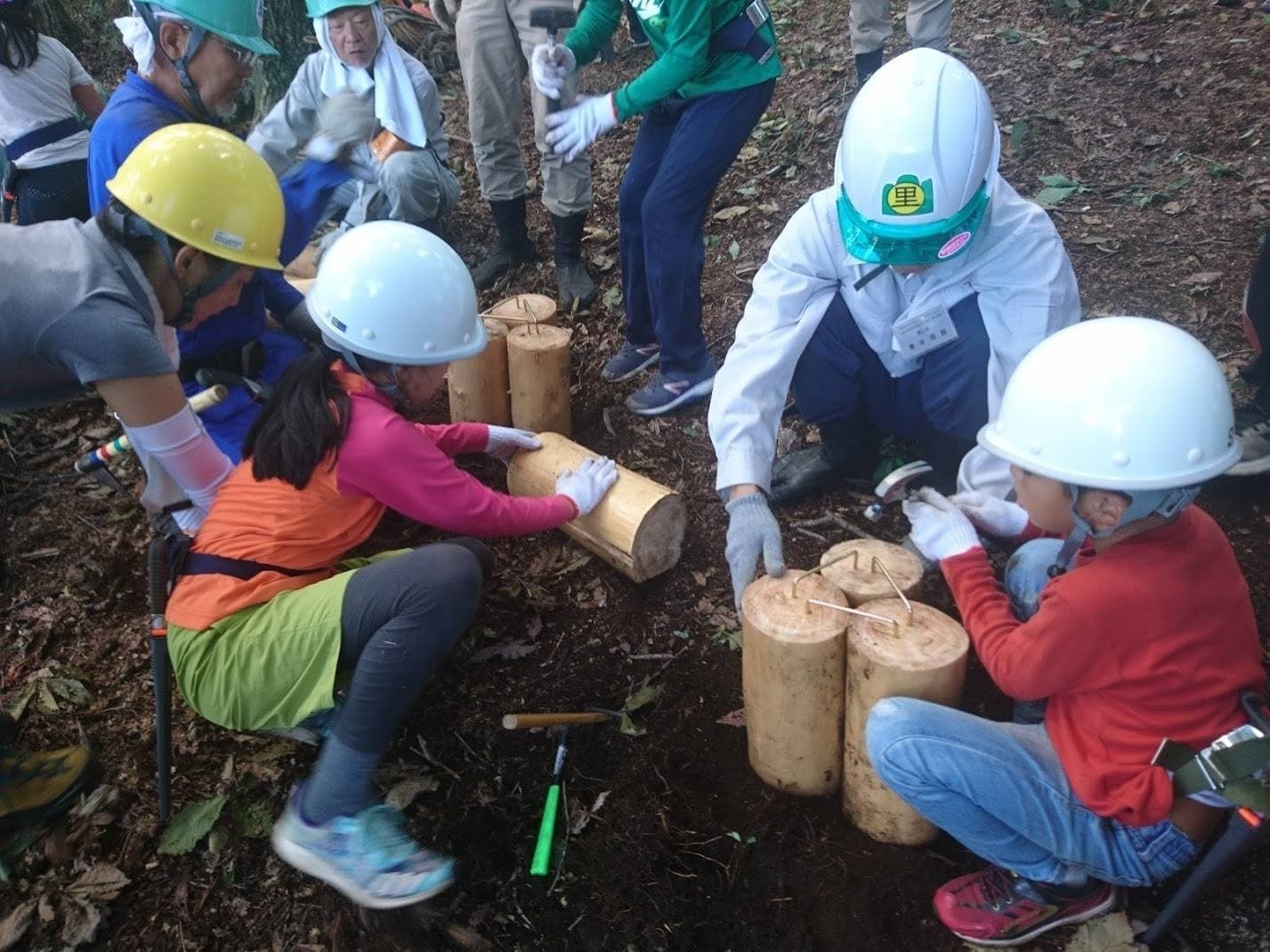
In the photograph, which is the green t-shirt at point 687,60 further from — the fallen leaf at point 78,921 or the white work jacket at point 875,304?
the fallen leaf at point 78,921

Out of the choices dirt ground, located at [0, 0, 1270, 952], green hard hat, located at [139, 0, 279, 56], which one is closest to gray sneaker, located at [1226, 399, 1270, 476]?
dirt ground, located at [0, 0, 1270, 952]

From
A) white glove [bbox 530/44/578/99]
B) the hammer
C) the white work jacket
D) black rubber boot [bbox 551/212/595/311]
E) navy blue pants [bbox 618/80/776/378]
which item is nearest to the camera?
the white work jacket

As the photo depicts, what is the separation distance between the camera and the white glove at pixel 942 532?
2342 mm

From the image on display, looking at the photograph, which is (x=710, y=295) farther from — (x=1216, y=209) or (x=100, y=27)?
(x=100, y=27)

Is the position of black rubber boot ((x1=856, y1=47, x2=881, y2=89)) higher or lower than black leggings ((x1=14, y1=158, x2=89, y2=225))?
higher

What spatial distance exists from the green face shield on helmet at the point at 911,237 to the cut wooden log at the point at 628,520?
1.05 meters

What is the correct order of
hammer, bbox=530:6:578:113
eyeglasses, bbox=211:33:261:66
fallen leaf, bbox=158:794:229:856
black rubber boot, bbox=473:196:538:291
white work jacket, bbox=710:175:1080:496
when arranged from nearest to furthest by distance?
fallen leaf, bbox=158:794:229:856 < white work jacket, bbox=710:175:1080:496 < eyeglasses, bbox=211:33:261:66 < hammer, bbox=530:6:578:113 < black rubber boot, bbox=473:196:538:291

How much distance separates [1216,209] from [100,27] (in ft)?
30.8

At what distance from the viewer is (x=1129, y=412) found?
1.83 m

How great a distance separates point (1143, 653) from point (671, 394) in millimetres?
2492

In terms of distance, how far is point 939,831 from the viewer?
8.02 feet

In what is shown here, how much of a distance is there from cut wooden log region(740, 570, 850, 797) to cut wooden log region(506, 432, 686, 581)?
68 centimetres

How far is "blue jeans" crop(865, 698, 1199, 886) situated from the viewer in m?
2.01

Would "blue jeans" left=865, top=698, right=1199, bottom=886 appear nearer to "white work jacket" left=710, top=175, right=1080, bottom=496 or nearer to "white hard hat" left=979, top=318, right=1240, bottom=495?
"white hard hat" left=979, top=318, right=1240, bottom=495
